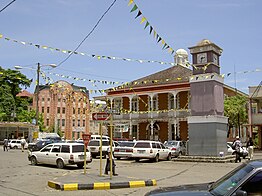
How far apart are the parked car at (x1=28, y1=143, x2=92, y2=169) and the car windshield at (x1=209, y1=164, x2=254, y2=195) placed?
1581cm

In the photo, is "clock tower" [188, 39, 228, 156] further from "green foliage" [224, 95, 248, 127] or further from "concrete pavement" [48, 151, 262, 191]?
"green foliage" [224, 95, 248, 127]

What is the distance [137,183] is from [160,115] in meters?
33.0

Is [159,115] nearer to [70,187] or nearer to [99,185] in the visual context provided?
[99,185]

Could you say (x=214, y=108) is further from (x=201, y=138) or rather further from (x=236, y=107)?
(x=236, y=107)

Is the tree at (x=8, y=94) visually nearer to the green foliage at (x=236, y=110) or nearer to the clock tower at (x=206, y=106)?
the green foliage at (x=236, y=110)

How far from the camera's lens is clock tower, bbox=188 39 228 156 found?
23.8 m

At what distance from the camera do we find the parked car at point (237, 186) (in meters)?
4.99

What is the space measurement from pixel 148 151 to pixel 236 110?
22.0 meters

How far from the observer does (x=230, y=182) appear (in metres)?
5.51

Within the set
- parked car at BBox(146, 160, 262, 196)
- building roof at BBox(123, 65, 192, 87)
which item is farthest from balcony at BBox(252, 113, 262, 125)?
parked car at BBox(146, 160, 262, 196)

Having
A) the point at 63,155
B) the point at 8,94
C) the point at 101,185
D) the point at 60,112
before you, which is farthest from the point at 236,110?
the point at 60,112

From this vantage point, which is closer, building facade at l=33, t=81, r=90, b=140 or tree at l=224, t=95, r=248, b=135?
tree at l=224, t=95, r=248, b=135

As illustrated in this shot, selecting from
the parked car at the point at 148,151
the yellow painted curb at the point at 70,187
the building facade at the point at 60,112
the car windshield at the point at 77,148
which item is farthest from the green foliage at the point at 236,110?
the building facade at the point at 60,112

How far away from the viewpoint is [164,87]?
1842 inches
